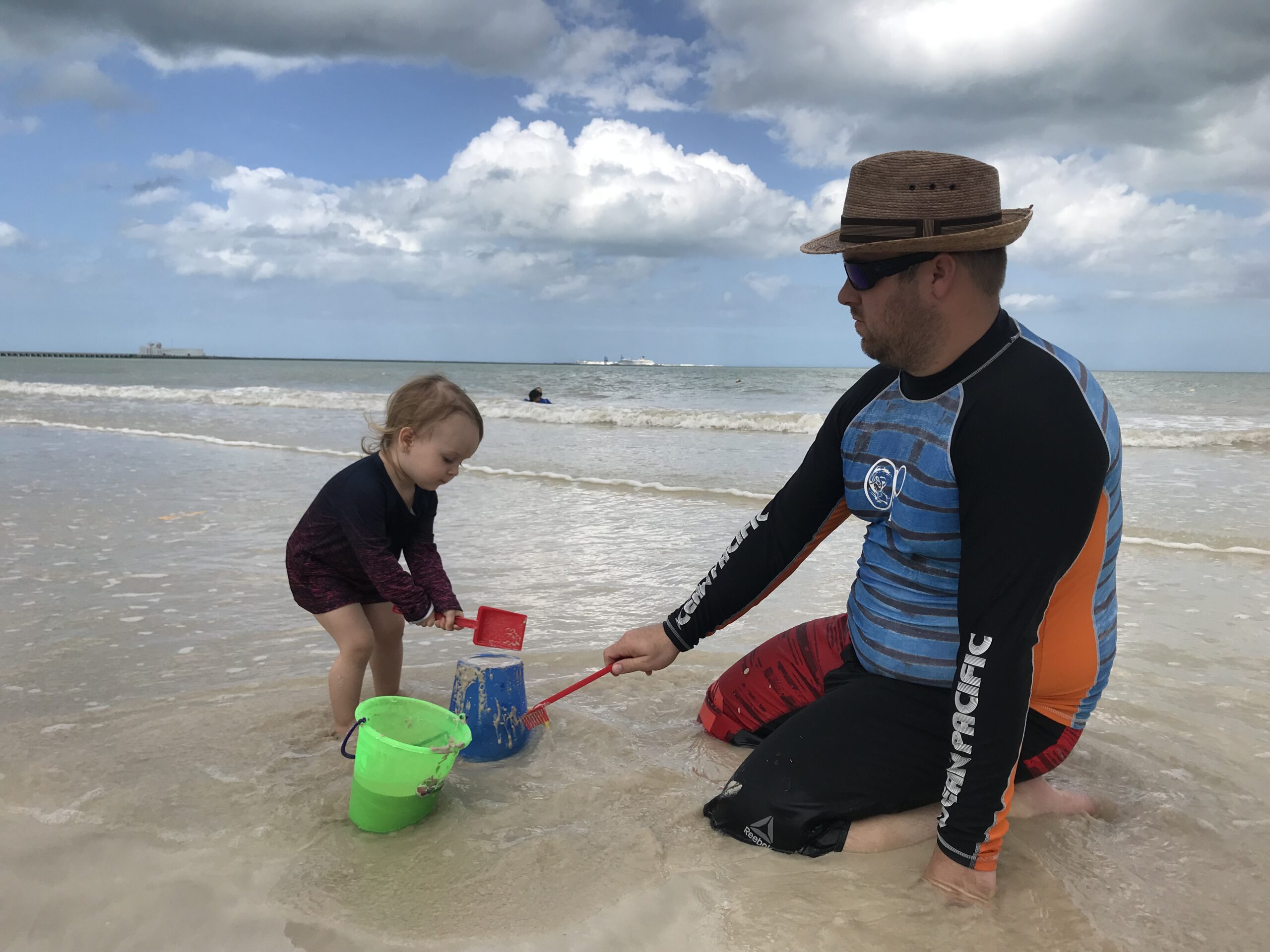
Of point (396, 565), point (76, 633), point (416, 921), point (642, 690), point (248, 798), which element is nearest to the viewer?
point (416, 921)

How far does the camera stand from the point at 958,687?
212cm

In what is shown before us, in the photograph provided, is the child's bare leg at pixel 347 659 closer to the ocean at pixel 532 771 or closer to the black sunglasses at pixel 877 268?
the ocean at pixel 532 771

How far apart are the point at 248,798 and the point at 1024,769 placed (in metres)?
2.33

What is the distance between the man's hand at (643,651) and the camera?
9.18 ft

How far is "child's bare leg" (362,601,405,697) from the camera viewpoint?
349 cm

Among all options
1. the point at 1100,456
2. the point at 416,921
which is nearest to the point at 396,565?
the point at 416,921

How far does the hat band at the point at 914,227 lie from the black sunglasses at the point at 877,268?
0.18 ft

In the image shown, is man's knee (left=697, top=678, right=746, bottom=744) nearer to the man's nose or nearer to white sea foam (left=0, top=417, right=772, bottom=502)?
the man's nose

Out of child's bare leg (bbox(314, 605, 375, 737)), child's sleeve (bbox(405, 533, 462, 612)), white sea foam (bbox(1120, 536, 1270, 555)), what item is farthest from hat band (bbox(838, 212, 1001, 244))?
white sea foam (bbox(1120, 536, 1270, 555))

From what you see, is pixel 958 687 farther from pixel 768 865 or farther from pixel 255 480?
pixel 255 480

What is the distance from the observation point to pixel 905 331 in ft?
7.50

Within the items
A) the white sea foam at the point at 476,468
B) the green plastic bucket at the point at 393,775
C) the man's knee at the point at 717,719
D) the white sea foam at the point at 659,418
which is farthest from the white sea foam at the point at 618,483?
the white sea foam at the point at 659,418

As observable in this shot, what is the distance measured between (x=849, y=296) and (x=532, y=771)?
1840 mm

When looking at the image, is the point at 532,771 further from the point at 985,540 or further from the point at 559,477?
the point at 559,477
